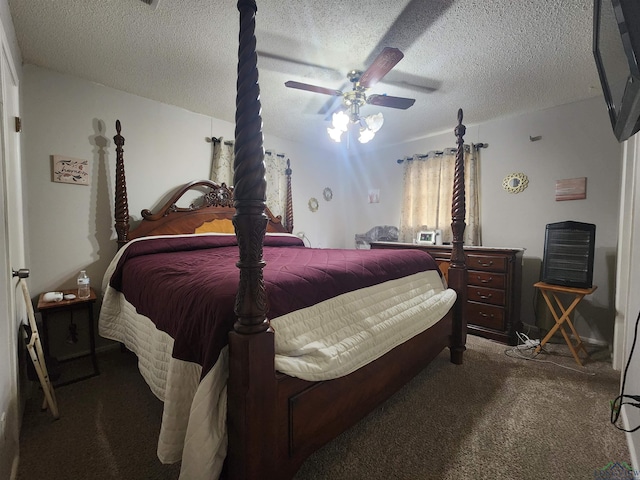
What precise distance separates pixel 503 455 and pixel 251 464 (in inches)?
48.6

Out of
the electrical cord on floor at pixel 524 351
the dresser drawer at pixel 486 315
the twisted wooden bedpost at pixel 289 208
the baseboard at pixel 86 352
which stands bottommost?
the baseboard at pixel 86 352

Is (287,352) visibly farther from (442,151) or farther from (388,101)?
(442,151)

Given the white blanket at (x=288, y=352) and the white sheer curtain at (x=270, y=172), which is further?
the white sheer curtain at (x=270, y=172)

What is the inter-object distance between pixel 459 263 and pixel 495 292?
89 cm

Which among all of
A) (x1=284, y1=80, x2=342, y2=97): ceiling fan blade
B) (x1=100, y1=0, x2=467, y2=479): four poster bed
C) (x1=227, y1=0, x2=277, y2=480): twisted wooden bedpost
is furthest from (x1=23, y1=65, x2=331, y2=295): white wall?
(x1=227, y1=0, x2=277, y2=480): twisted wooden bedpost

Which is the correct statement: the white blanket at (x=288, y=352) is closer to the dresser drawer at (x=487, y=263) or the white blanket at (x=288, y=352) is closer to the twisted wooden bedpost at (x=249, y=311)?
the twisted wooden bedpost at (x=249, y=311)

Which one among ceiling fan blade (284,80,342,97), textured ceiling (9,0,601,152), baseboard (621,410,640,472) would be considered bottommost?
baseboard (621,410,640,472)

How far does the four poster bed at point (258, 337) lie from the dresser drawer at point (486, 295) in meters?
1.05

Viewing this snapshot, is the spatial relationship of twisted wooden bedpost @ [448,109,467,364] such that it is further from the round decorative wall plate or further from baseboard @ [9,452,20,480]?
baseboard @ [9,452,20,480]

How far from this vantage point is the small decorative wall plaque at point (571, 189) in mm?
2738

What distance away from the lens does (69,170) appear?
2.36 m

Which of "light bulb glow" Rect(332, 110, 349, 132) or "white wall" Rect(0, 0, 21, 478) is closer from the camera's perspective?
"white wall" Rect(0, 0, 21, 478)

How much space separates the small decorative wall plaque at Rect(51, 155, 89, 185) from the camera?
7.52 ft

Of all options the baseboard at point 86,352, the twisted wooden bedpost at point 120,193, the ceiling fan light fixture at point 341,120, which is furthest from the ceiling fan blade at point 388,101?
the baseboard at point 86,352
